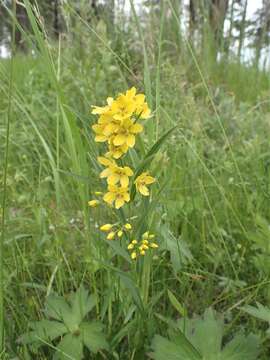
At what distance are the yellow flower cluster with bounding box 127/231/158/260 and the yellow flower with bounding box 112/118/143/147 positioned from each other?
18cm

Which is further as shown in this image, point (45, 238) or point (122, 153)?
point (45, 238)

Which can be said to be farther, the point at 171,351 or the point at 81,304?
the point at 81,304

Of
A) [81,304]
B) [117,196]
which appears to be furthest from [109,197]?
[81,304]

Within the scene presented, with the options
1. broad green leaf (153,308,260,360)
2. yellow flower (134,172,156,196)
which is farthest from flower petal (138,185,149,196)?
broad green leaf (153,308,260,360)

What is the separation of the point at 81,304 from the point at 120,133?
39cm

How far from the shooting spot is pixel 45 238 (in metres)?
1.33

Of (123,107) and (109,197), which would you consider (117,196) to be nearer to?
(109,197)

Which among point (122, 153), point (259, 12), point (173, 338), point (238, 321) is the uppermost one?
point (259, 12)

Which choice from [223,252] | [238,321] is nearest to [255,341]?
[238,321]

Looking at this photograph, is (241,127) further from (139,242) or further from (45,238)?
(139,242)

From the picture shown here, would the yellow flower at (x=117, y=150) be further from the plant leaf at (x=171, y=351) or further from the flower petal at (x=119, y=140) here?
the plant leaf at (x=171, y=351)

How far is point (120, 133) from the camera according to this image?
89 centimetres

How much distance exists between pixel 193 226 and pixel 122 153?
57cm

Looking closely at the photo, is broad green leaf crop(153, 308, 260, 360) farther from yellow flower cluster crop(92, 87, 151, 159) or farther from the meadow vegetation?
yellow flower cluster crop(92, 87, 151, 159)
